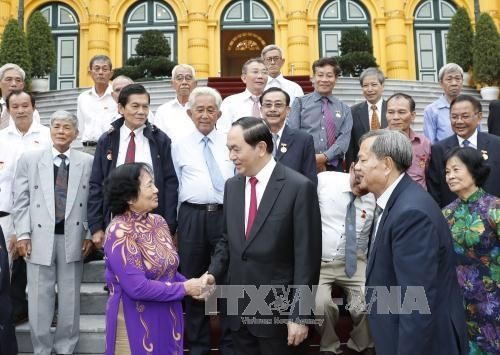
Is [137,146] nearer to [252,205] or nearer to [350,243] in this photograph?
[252,205]

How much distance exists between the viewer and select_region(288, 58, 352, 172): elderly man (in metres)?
5.16

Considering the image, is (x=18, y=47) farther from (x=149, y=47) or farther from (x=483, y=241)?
(x=483, y=241)

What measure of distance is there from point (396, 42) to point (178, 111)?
1400 centimetres

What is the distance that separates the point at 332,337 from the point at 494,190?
2.03 m

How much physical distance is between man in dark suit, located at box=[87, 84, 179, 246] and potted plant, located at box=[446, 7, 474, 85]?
515 inches

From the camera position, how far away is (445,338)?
2.43m

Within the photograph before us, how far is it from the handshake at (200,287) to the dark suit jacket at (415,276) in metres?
1.07

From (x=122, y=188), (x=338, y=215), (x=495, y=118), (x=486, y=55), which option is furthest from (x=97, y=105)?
(x=486, y=55)

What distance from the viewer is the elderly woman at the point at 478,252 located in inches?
140

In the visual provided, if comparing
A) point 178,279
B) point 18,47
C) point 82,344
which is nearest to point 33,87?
point 18,47

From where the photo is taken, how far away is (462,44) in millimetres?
15023

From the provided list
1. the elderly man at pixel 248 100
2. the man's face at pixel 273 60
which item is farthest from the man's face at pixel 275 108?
the man's face at pixel 273 60

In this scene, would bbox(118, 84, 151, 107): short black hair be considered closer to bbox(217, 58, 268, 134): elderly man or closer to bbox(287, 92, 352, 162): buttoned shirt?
bbox(217, 58, 268, 134): elderly man

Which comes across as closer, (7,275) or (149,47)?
(7,275)
